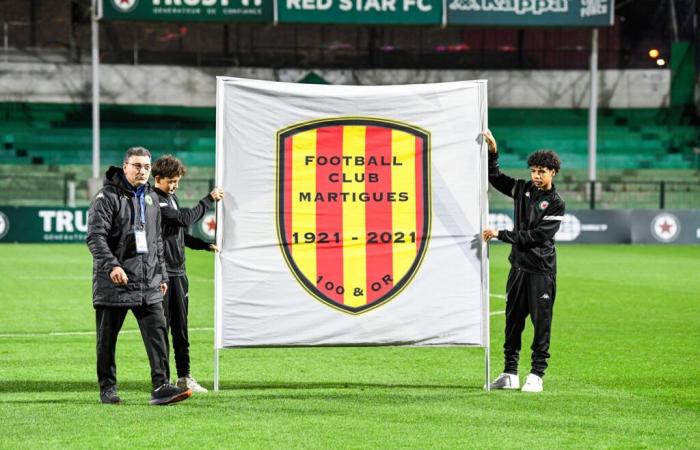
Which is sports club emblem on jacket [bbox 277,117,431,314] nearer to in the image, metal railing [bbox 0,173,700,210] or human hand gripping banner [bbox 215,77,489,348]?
human hand gripping banner [bbox 215,77,489,348]

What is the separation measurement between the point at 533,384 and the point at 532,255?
1023mm

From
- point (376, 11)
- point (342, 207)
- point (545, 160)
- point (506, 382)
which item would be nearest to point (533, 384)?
point (506, 382)

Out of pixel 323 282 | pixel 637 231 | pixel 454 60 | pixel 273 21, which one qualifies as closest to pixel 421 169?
pixel 323 282

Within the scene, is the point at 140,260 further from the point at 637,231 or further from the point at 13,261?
the point at 637,231

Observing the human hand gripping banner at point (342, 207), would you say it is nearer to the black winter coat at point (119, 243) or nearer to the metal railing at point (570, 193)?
the black winter coat at point (119, 243)

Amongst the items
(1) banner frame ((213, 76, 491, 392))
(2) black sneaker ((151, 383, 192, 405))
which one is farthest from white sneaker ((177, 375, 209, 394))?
(2) black sneaker ((151, 383, 192, 405))

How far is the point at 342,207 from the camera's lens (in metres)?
10.3

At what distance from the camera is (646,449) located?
789 centimetres

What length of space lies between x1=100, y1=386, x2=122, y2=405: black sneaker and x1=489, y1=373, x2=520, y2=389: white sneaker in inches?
118

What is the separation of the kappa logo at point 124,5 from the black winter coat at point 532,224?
89.8ft

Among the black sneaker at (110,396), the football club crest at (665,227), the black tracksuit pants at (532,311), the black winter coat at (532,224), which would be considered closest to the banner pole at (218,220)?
the black sneaker at (110,396)

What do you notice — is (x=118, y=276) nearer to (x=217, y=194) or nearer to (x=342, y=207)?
(x=217, y=194)

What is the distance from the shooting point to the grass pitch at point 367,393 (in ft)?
26.9

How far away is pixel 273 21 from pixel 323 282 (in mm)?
27825
